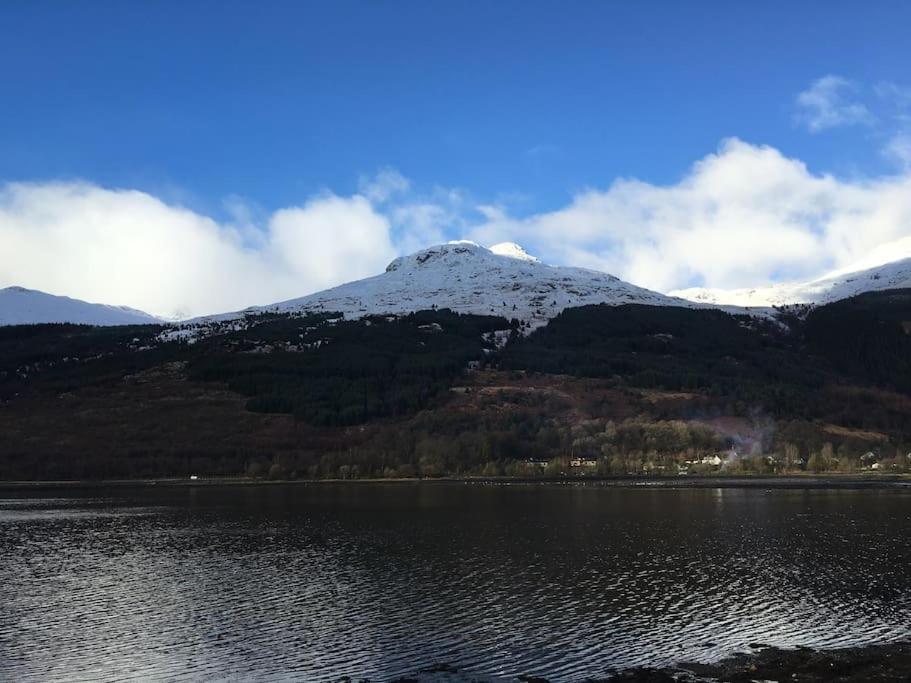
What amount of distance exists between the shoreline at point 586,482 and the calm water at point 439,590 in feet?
144

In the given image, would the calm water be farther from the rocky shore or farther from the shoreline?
the shoreline

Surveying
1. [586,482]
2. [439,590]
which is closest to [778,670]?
[439,590]

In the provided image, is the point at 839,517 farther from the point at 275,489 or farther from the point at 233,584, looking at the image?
the point at 275,489

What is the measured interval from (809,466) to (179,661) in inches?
6290

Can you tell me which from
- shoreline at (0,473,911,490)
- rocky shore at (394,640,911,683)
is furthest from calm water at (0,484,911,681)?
shoreline at (0,473,911,490)

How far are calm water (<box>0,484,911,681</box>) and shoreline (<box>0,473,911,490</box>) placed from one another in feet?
144

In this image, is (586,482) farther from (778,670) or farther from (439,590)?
(778,670)

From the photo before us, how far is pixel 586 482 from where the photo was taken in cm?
14988

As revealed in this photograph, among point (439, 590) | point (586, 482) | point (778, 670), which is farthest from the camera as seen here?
point (586, 482)

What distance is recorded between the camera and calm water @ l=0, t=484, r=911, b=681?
33.7 m

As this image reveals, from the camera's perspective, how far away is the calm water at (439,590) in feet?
111

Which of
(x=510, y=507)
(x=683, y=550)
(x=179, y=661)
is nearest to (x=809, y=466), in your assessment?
(x=510, y=507)

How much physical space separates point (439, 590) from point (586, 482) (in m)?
106

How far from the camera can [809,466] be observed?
553ft
